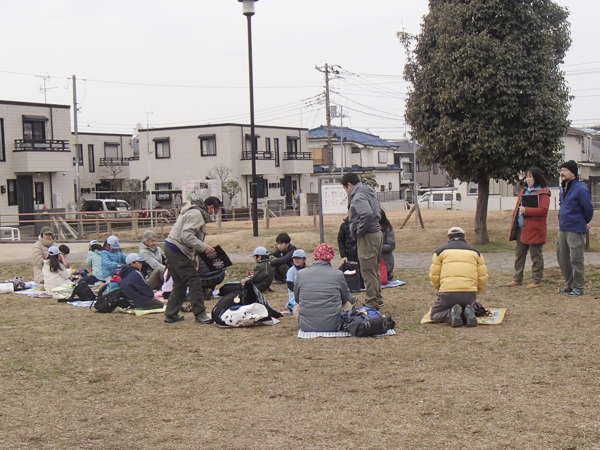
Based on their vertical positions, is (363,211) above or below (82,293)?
above

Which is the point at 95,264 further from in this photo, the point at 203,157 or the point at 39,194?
the point at 203,157

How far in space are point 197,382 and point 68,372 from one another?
4.26 ft

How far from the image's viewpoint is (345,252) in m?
9.76

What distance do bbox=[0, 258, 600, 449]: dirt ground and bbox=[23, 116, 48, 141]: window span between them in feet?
91.3

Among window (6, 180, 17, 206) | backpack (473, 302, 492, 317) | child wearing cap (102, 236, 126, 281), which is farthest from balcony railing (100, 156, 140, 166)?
backpack (473, 302, 492, 317)

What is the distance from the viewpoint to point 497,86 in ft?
46.6

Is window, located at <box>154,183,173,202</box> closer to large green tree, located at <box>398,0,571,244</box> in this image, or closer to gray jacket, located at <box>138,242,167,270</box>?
large green tree, located at <box>398,0,571,244</box>

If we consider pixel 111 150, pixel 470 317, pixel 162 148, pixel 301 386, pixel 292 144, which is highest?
pixel 292 144

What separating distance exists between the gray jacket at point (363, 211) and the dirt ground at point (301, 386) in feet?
3.90

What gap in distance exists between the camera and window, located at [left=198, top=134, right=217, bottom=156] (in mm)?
45344

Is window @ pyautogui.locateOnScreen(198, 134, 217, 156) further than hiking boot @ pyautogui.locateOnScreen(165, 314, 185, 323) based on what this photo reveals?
Yes

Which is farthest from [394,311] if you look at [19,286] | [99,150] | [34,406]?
[99,150]

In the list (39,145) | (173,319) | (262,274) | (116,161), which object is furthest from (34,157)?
(173,319)

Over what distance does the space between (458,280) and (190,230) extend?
10.4ft
